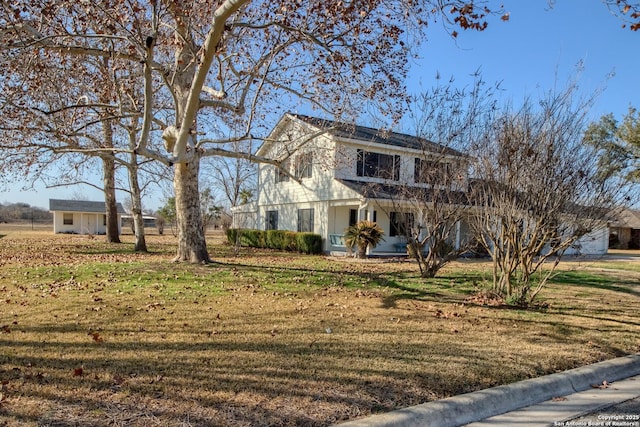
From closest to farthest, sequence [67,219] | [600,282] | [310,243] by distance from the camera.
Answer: [600,282]
[310,243]
[67,219]

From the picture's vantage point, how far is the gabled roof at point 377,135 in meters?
11.5

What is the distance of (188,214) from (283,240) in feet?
35.4

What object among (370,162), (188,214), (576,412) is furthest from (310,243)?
(576,412)

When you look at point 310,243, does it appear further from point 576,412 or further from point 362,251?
point 576,412

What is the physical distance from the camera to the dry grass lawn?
3816 millimetres

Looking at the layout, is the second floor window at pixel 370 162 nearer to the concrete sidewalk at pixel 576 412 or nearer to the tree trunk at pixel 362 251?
the tree trunk at pixel 362 251

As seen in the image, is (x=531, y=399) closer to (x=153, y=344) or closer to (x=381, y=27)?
(x=153, y=344)

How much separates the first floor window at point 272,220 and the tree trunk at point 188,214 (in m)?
14.1

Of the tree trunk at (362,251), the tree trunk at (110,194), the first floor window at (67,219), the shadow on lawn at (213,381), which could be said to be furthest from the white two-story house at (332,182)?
the first floor window at (67,219)

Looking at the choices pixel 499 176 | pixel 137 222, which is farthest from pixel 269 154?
pixel 499 176

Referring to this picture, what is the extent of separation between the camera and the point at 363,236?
1891cm

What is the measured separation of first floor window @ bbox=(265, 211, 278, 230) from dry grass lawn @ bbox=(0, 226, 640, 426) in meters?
Result: 16.9

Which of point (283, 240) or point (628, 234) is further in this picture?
point (628, 234)

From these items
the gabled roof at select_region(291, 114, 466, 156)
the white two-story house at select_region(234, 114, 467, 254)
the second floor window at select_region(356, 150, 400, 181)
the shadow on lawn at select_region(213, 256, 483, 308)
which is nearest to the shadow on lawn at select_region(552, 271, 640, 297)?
the shadow on lawn at select_region(213, 256, 483, 308)
